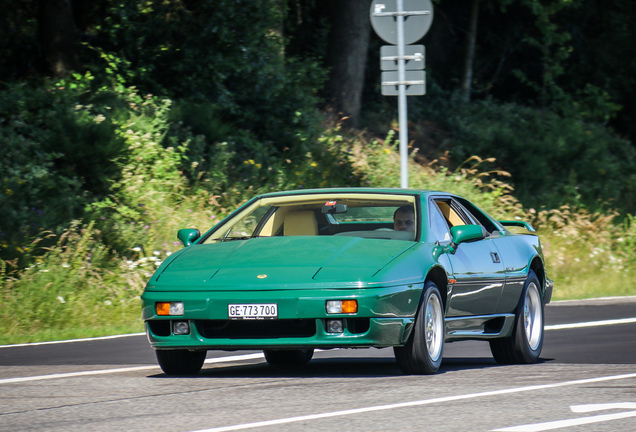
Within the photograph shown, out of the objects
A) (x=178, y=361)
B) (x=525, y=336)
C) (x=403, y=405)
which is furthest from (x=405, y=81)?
(x=403, y=405)

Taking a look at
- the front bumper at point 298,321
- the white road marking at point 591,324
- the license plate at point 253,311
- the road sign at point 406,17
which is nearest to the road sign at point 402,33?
the road sign at point 406,17

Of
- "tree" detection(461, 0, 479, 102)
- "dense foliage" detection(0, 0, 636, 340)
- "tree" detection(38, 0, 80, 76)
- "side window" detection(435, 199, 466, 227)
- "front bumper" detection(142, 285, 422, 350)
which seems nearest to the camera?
"front bumper" detection(142, 285, 422, 350)

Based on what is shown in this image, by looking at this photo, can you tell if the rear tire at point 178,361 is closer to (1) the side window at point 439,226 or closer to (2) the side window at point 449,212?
(1) the side window at point 439,226

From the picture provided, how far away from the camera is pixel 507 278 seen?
9773mm

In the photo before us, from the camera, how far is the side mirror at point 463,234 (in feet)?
29.2

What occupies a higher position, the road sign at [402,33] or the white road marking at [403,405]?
the road sign at [402,33]

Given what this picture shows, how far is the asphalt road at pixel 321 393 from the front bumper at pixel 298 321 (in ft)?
0.92

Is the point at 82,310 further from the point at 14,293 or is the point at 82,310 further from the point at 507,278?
the point at 507,278

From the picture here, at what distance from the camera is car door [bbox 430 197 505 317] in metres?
8.97

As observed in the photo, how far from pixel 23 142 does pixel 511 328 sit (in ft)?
31.4

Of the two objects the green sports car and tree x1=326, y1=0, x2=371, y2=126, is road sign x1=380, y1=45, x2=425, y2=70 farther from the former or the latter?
tree x1=326, y1=0, x2=371, y2=126

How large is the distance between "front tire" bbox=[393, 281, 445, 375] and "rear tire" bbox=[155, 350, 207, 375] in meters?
1.49

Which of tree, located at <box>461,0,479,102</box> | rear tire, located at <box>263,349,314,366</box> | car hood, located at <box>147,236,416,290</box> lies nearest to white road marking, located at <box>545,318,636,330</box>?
rear tire, located at <box>263,349,314,366</box>

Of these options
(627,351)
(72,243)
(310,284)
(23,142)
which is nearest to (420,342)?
(310,284)
